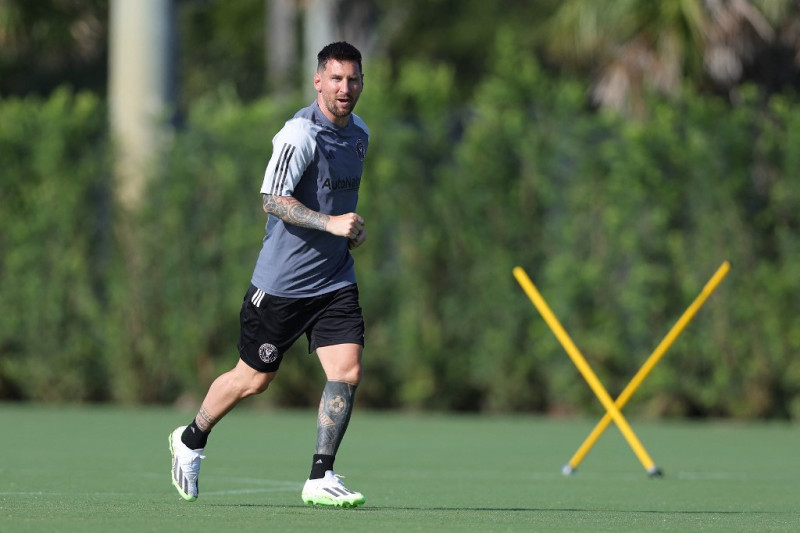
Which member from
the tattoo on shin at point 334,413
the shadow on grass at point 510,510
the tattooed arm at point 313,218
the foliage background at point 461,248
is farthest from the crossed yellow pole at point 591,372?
the foliage background at point 461,248

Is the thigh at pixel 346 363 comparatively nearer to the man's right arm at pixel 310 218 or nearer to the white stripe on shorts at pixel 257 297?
the white stripe on shorts at pixel 257 297

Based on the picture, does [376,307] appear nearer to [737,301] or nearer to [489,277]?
[489,277]

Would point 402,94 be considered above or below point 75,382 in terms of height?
above

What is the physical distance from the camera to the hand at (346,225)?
8.05 metres

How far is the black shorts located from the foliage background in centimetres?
970

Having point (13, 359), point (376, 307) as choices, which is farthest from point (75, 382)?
point (376, 307)

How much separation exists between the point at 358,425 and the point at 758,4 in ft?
27.2

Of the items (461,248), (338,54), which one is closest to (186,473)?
(338,54)

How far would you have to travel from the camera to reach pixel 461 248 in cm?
1886

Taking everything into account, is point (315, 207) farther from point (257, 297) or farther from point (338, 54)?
point (338, 54)

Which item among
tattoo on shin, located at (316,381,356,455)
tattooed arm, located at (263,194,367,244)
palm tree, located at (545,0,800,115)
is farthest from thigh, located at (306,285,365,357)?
palm tree, located at (545,0,800,115)

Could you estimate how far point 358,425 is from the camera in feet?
55.7

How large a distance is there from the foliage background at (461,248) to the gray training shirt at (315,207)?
965 centimetres

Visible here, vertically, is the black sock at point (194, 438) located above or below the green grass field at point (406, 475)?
above
